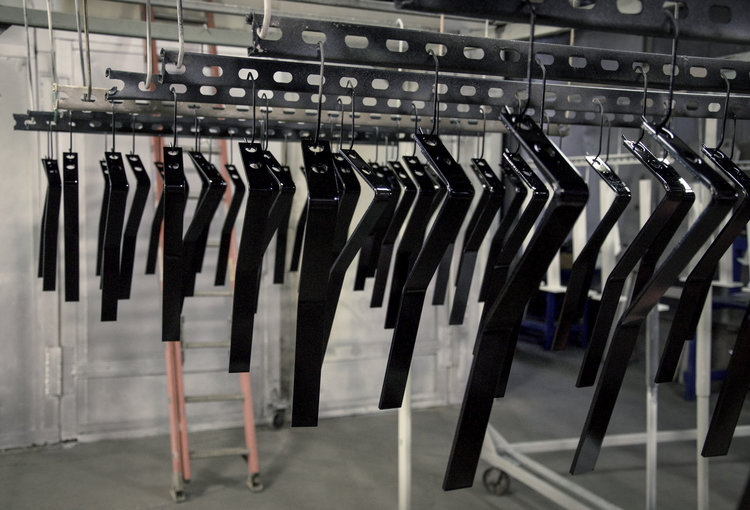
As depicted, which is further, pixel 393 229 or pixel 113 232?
pixel 393 229

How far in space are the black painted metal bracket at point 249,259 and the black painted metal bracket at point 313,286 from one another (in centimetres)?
17

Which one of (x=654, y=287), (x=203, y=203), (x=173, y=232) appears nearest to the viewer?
(x=654, y=287)

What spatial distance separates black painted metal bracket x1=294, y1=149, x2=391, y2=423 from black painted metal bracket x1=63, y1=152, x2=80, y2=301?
0.88m

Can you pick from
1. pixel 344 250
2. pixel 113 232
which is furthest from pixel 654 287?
pixel 113 232

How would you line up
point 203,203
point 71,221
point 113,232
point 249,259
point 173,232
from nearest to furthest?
point 249,259 → point 173,232 → point 203,203 → point 113,232 → point 71,221

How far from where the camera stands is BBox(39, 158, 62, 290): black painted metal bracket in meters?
2.04

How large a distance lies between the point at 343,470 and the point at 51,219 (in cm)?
258

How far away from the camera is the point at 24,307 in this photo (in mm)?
4301

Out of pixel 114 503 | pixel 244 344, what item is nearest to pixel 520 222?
pixel 244 344

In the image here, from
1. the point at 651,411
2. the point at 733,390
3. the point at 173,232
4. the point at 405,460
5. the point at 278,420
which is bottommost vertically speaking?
the point at 278,420

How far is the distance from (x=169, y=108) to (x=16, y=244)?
2672mm

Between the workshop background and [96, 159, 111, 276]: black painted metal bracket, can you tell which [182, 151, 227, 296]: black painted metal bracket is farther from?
the workshop background

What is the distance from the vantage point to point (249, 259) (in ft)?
4.15

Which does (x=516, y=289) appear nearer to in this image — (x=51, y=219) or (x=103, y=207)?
(x=51, y=219)
